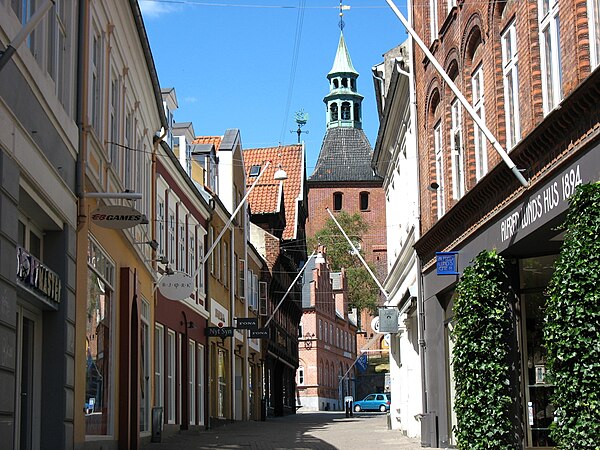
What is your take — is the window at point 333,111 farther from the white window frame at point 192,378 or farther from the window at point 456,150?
the window at point 456,150

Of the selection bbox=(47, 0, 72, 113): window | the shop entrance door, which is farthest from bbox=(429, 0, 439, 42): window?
bbox=(47, 0, 72, 113): window

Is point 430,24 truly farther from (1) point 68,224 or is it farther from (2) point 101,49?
(1) point 68,224

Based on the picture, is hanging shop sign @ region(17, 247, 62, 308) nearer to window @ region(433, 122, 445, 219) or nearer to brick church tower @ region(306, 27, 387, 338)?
window @ region(433, 122, 445, 219)

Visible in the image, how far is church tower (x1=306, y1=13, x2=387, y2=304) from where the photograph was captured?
11025 cm

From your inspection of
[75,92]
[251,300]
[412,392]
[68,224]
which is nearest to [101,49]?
[75,92]

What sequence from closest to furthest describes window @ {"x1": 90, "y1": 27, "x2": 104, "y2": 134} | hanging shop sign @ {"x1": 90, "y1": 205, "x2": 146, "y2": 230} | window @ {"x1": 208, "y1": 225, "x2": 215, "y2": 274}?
hanging shop sign @ {"x1": 90, "y1": 205, "x2": 146, "y2": 230}, window @ {"x1": 90, "y1": 27, "x2": 104, "y2": 134}, window @ {"x1": 208, "y1": 225, "x2": 215, "y2": 274}

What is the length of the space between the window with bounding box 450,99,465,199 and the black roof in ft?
302

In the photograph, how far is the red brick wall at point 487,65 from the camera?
1292cm

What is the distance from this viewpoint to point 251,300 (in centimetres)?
4562

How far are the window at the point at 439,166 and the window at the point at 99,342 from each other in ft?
24.0

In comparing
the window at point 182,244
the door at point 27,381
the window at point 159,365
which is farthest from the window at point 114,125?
the window at point 182,244

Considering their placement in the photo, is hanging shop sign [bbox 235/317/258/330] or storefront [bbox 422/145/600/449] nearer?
storefront [bbox 422/145/600/449]

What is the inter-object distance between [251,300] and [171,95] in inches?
611

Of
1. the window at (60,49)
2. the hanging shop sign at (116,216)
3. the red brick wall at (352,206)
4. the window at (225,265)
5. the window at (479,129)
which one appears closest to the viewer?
the window at (60,49)
